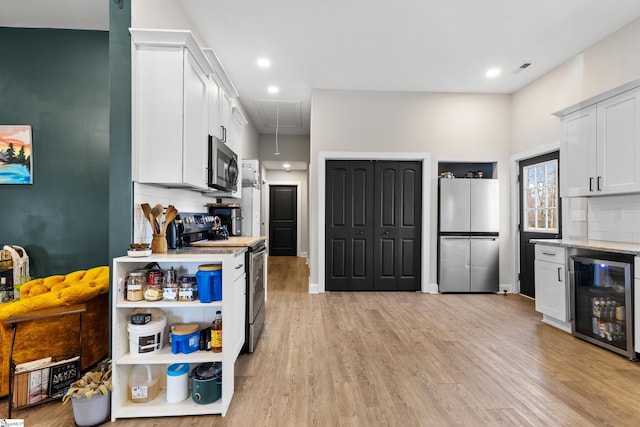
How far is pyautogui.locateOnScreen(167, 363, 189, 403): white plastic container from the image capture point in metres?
1.86

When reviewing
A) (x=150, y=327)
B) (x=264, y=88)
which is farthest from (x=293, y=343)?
(x=264, y=88)

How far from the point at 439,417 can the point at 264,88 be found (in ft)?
15.3

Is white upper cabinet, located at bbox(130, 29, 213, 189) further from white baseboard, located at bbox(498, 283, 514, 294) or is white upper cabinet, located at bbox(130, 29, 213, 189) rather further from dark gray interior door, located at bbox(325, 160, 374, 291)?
white baseboard, located at bbox(498, 283, 514, 294)

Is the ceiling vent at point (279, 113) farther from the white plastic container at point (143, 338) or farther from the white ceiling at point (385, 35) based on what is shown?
the white plastic container at point (143, 338)

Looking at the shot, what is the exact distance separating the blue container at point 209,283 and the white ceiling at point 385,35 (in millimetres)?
2504

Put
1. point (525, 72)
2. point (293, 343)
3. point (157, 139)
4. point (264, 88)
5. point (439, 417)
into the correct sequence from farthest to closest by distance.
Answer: point (264, 88), point (525, 72), point (293, 343), point (157, 139), point (439, 417)

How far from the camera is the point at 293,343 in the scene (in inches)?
113

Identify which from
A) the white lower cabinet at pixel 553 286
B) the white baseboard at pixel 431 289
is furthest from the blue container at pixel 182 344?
the white baseboard at pixel 431 289

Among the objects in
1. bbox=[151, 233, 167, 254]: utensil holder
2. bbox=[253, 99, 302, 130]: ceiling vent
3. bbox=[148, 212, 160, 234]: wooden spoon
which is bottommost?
bbox=[151, 233, 167, 254]: utensil holder

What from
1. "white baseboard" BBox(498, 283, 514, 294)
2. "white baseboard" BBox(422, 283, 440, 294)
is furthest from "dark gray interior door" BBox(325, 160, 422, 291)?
"white baseboard" BBox(498, 283, 514, 294)

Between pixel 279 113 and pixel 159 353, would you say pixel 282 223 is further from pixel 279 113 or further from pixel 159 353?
pixel 159 353

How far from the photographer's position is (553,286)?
3.27 meters

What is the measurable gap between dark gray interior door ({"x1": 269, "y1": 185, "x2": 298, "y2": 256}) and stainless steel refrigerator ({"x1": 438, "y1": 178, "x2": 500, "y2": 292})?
5183mm

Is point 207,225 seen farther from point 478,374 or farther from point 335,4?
point 478,374
